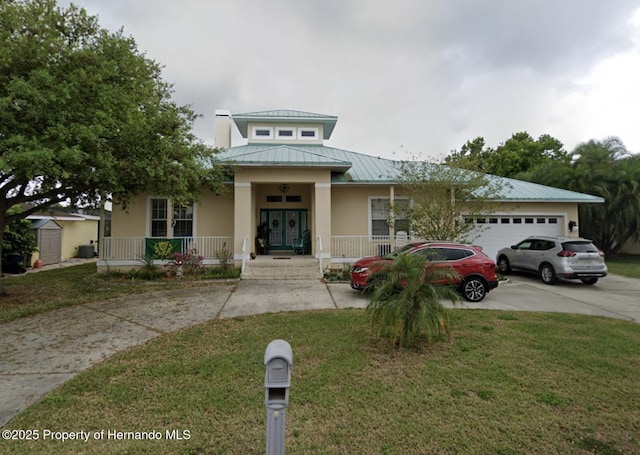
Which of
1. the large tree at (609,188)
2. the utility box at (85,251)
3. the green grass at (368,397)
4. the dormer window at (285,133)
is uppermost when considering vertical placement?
the dormer window at (285,133)

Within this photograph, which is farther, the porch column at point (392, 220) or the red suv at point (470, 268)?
the porch column at point (392, 220)

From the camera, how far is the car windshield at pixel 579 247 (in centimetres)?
1020

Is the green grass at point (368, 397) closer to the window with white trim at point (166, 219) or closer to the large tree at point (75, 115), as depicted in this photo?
the large tree at point (75, 115)

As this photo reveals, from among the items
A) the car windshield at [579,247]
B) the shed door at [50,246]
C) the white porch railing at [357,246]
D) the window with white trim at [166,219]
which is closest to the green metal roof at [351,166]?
the white porch railing at [357,246]

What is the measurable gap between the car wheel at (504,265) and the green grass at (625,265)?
4801mm

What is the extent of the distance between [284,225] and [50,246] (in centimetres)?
1371

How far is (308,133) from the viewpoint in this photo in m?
17.8

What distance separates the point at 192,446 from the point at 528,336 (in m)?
5.48

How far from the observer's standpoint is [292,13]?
32.8ft

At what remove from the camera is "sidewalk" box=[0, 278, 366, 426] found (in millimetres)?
4043

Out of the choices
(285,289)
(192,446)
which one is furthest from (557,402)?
(285,289)

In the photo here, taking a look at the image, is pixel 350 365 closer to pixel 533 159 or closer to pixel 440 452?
pixel 440 452

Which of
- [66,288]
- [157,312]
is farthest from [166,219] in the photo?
[157,312]

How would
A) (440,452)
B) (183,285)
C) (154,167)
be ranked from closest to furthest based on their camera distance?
(440,452) → (154,167) → (183,285)
